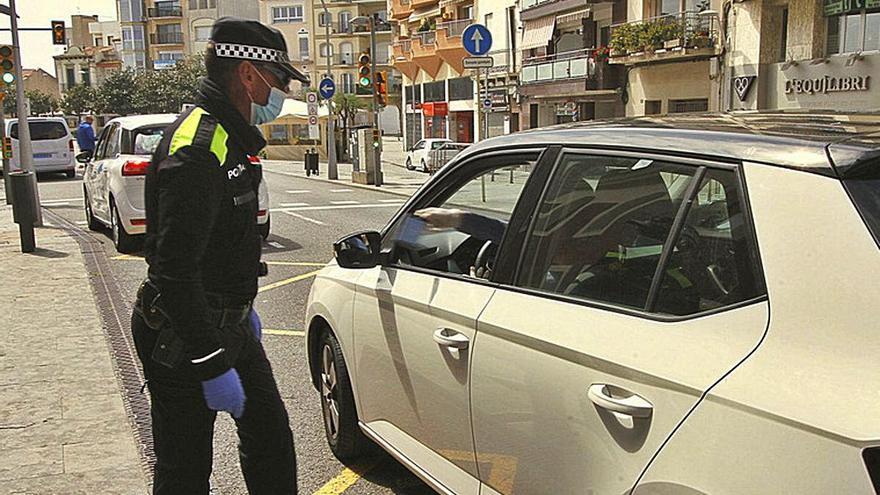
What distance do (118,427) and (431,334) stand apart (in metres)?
2.65

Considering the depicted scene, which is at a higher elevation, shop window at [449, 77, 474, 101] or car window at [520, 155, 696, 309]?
shop window at [449, 77, 474, 101]

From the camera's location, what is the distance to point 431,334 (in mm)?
3244

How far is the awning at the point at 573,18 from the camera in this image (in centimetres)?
3503

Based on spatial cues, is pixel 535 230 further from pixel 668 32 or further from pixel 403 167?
pixel 403 167

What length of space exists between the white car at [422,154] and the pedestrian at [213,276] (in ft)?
107

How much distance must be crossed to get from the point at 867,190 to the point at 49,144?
1179 inches

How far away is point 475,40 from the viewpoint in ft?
63.7

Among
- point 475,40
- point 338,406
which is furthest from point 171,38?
point 338,406

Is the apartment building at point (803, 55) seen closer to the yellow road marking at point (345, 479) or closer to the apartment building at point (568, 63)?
the apartment building at point (568, 63)

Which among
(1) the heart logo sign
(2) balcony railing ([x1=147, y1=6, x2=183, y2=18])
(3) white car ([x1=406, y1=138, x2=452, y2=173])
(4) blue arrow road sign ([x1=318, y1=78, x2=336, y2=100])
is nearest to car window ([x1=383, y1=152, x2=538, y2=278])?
(1) the heart logo sign

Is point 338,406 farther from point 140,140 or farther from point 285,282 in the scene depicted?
point 140,140

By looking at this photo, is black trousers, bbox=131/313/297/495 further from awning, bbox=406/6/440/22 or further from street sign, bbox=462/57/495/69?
awning, bbox=406/6/440/22

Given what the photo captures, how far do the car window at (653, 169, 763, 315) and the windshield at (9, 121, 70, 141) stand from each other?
2920 centimetres

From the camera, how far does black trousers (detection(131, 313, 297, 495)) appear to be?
3.03 meters
